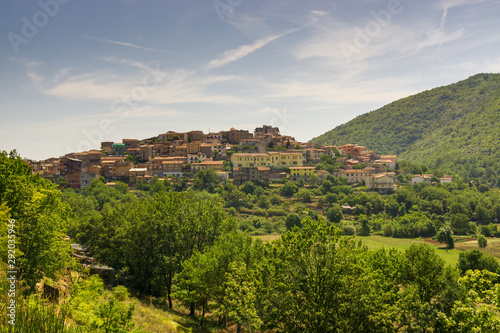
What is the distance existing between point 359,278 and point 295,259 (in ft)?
9.15

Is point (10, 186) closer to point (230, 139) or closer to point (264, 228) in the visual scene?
point (264, 228)

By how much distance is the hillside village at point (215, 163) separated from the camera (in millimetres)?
89438

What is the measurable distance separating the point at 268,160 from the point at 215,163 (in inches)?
612

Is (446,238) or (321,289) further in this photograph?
(446,238)

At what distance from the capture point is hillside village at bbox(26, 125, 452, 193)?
293 ft

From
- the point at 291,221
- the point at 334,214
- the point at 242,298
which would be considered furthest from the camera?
the point at 334,214

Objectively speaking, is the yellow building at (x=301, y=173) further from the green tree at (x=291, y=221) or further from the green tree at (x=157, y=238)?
the green tree at (x=157, y=238)

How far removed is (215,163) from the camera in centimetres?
9412

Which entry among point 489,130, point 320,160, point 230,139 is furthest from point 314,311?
point 489,130

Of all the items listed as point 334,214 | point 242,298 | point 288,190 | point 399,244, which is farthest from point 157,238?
point 288,190

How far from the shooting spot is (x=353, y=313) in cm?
1446

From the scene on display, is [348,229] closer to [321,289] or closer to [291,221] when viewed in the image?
[291,221]

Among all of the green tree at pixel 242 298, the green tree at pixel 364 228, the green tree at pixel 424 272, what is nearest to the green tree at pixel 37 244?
the green tree at pixel 242 298

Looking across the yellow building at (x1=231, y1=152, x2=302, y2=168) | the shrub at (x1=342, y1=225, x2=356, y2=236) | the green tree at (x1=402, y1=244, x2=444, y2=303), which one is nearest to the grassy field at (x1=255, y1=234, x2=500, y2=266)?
the shrub at (x1=342, y1=225, x2=356, y2=236)
